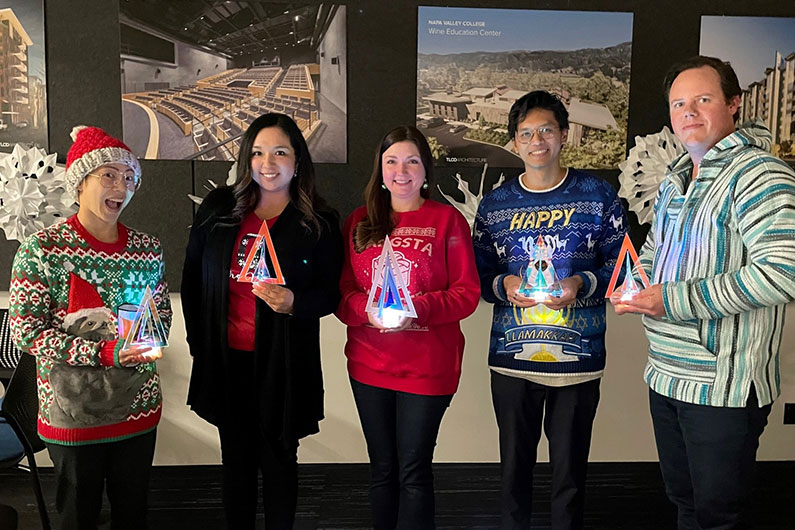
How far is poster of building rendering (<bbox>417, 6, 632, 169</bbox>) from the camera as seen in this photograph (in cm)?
320

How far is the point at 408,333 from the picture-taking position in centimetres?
218

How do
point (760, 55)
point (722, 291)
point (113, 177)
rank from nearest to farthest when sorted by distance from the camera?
point (722, 291) < point (113, 177) < point (760, 55)

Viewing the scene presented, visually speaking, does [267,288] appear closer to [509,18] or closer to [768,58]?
[509,18]

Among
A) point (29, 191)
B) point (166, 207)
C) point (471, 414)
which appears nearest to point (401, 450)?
point (471, 414)

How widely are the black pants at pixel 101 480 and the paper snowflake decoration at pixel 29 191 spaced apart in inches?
67.8

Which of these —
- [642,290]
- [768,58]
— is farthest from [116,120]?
[768,58]

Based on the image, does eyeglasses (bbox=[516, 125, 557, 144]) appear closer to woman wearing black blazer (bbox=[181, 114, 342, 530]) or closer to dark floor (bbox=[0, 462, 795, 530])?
woman wearing black blazer (bbox=[181, 114, 342, 530])

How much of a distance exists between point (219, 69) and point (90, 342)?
5.96ft

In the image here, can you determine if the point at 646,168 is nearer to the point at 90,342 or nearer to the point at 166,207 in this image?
the point at 166,207

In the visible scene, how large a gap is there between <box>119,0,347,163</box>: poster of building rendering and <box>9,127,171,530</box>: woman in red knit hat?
3.93ft

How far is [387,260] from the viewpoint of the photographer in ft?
6.82

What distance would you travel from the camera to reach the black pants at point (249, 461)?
2.12 metres

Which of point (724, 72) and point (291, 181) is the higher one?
point (724, 72)

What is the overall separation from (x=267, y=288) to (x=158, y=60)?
184 cm
